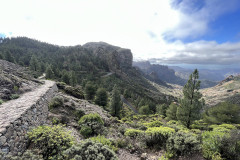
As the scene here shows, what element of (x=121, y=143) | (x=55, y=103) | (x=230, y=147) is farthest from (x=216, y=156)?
(x=55, y=103)

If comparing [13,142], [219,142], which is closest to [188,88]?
[219,142]

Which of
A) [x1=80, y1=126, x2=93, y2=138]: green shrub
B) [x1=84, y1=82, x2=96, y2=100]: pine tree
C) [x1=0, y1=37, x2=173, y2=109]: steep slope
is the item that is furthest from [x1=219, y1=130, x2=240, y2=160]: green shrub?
[x1=0, y1=37, x2=173, y2=109]: steep slope

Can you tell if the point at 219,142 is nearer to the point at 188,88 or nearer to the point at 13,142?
the point at 13,142

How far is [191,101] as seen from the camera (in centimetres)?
2036

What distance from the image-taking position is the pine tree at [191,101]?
64.2ft

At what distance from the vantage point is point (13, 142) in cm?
551

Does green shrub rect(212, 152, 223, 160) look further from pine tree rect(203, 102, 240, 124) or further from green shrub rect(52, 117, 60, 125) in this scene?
pine tree rect(203, 102, 240, 124)

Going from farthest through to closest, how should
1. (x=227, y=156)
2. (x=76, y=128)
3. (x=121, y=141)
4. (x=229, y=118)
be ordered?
(x=229, y=118) < (x=76, y=128) < (x=121, y=141) < (x=227, y=156)

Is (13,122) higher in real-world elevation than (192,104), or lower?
higher

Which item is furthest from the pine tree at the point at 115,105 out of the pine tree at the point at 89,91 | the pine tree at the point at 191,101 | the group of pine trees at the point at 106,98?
the pine tree at the point at 191,101

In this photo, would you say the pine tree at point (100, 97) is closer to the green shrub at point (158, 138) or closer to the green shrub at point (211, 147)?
the green shrub at point (158, 138)

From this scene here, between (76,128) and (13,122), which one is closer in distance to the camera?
(13,122)

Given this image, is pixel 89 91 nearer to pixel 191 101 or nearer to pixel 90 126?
pixel 90 126

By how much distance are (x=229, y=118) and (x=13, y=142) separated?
38.6 metres
